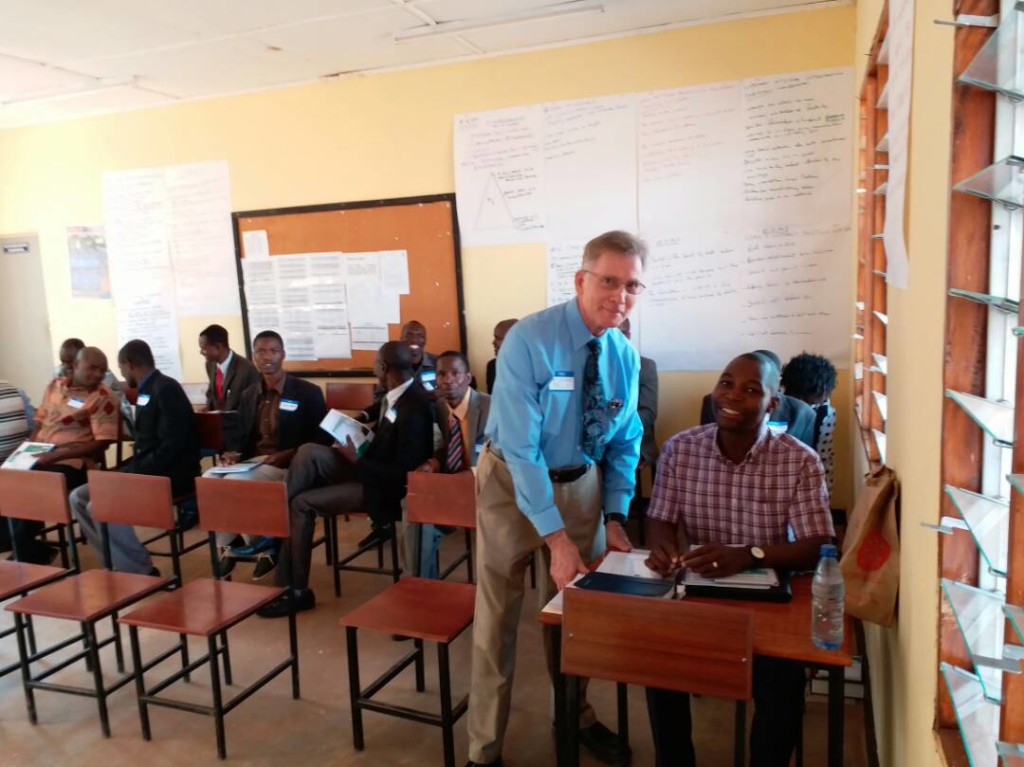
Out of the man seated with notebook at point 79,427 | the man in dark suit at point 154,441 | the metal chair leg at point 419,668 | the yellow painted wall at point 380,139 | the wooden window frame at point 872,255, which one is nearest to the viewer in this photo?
the wooden window frame at point 872,255

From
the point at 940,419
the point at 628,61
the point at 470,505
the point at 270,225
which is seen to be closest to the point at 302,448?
the point at 470,505

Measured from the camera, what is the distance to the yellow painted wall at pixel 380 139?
4.08 meters

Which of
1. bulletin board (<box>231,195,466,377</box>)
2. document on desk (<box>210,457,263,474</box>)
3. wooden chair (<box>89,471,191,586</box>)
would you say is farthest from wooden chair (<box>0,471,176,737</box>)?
bulletin board (<box>231,195,466,377</box>)

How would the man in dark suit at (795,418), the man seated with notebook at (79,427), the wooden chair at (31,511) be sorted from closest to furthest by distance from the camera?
the wooden chair at (31,511) → the man in dark suit at (795,418) → the man seated with notebook at (79,427)

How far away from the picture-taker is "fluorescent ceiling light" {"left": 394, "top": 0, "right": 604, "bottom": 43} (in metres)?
3.84

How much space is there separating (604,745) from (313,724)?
105 centimetres

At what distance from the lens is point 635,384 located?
231 cm

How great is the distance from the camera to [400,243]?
504cm

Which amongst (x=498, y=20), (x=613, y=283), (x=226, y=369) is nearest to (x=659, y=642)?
(x=613, y=283)

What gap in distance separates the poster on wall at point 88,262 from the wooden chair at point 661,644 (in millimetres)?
5762

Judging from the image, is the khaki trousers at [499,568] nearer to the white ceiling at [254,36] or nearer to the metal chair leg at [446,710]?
the metal chair leg at [446,710]

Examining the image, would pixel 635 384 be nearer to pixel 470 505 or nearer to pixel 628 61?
pixel 470 505

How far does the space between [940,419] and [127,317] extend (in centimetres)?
623

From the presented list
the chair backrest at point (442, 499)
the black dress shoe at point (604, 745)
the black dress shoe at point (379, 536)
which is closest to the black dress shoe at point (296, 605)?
the black dress shoe at point (379, 536)
